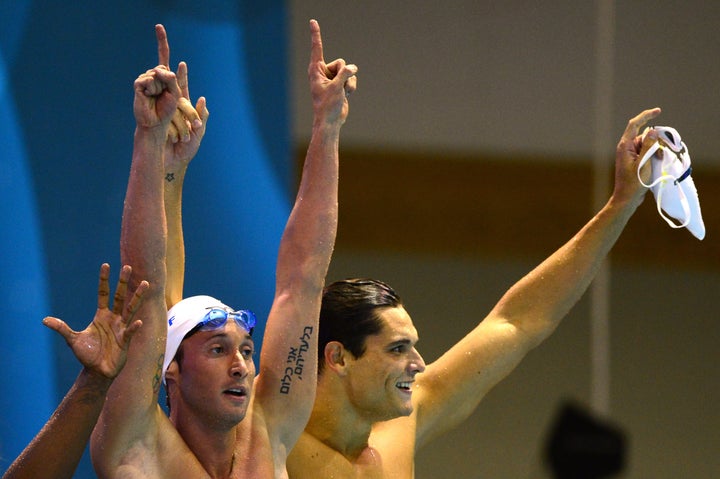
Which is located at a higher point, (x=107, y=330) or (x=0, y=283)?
(x=0, y=283)

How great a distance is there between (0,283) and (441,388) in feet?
3.63

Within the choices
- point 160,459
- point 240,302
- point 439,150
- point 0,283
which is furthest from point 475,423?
point 160,459

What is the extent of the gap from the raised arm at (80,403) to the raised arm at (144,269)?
0.34ft

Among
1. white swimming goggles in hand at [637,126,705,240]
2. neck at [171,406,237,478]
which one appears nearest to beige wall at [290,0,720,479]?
white swimming goggles in hand at [637,126,705,240]

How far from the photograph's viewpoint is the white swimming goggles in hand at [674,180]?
9.91 ft

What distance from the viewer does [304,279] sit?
2.55 metres

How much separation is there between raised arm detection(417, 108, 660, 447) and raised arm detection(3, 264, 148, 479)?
Result: 43.2 inches

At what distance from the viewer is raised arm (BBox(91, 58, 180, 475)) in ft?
7.26

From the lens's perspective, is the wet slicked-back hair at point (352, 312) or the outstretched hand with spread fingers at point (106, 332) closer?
the outstretched hand with spread fingers at point (106, 332)

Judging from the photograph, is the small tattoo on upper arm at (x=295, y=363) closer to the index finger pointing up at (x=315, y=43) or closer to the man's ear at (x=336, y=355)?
the man's ear at (x=336, y=355)

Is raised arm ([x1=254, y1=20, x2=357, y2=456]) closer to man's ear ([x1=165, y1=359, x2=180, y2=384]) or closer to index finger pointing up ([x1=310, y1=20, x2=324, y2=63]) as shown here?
index finger pointing up ([x1=310, y1=20, x2=324, y2=63])

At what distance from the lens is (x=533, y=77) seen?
455cm

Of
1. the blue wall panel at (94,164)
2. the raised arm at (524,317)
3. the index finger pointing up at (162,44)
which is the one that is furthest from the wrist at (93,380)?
the raised arm at (524,317)

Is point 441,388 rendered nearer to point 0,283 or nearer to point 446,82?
point 0,283
